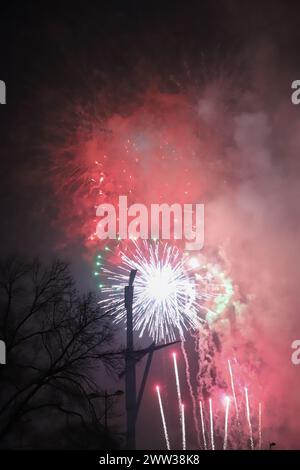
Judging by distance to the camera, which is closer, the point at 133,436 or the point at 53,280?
the point at 133,436

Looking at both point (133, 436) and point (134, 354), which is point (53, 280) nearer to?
point (134, 354)

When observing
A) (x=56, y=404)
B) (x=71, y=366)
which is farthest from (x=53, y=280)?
(x=56, y=404)

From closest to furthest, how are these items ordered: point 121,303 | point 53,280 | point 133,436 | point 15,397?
1. point 133,436
2. point 15,397
3. point 53,280
4. point 121,303

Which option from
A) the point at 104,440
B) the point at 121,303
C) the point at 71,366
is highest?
the point at 121,303

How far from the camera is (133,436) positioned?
44.6 feet
